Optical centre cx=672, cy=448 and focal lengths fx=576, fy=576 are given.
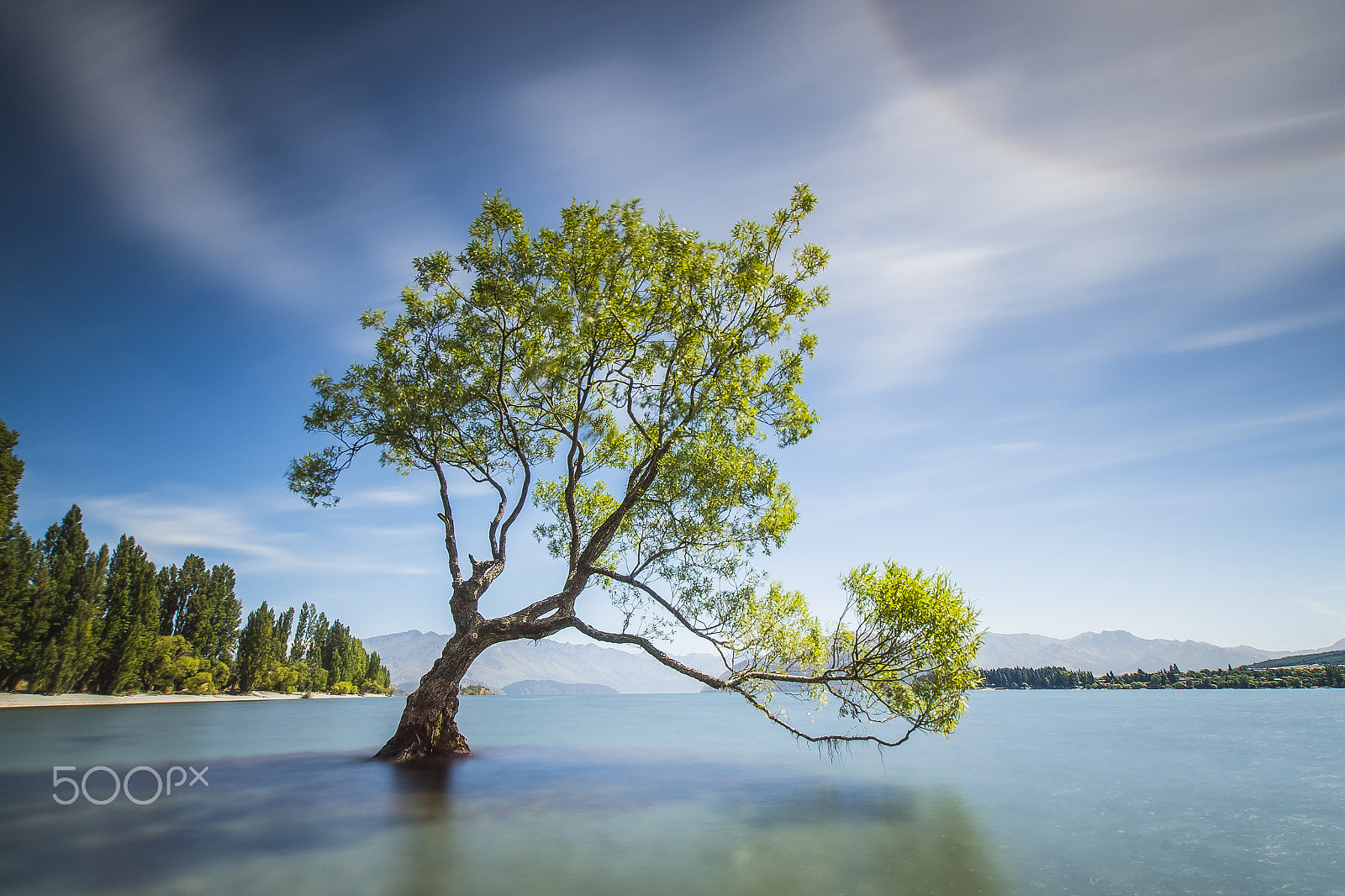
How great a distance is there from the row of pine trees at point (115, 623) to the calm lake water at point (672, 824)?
42352 mm

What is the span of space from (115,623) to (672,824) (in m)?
81.0

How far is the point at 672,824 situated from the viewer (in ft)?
39.9

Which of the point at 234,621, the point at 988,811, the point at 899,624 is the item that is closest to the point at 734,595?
the point at 899,624

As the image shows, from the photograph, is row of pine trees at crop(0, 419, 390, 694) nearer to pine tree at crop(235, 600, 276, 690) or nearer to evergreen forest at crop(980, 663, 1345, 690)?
pine tree at crop(235, 600, 276, 690)

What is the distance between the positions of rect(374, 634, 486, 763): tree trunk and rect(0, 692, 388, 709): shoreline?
178 feet

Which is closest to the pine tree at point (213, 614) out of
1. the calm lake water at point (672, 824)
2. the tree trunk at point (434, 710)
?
the calm lake water at point (672, 824)

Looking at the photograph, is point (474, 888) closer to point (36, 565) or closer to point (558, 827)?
point (558, 827)

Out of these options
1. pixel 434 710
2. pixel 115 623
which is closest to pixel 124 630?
pixel 115 623

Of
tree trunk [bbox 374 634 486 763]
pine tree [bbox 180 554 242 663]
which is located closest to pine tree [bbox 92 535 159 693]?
pine tree [bbox 180 554 242 663]

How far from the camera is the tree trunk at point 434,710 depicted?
62.3 ft

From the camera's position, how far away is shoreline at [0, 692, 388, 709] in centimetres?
5044

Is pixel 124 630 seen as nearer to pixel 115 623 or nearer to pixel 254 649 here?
pixel 115 623

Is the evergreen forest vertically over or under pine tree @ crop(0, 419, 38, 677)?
under

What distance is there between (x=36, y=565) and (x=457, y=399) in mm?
66256
